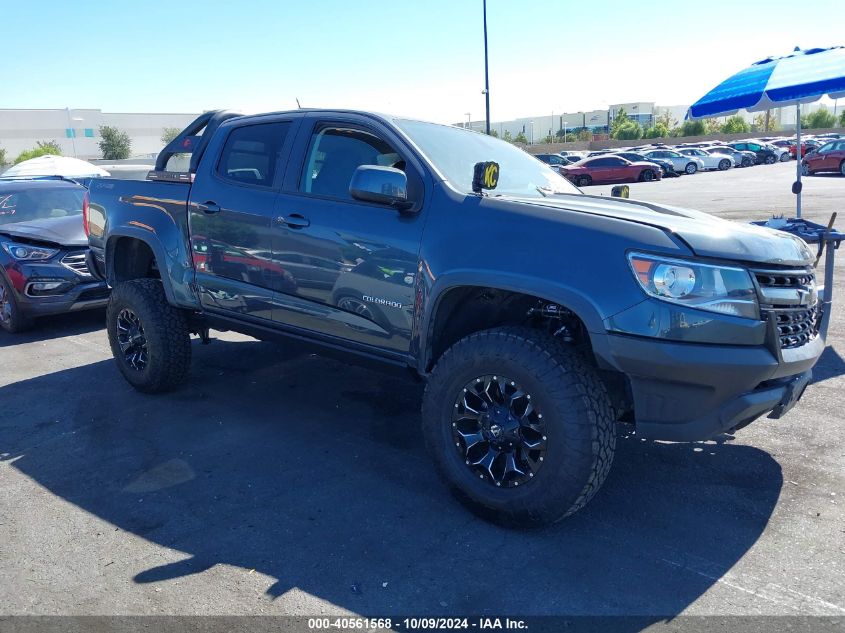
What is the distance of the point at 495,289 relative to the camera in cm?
352

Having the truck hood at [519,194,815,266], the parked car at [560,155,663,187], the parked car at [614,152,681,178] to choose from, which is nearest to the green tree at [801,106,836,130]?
the parked car at [614,152,681,178]

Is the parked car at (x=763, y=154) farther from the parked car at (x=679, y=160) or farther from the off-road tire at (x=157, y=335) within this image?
the off-road tire at (x=157, y=335)

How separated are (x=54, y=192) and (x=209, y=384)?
4.65m

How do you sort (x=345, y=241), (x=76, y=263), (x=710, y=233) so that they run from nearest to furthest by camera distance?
(x=710, y=233) < (x=345, y=241) < (x=76, y=263)

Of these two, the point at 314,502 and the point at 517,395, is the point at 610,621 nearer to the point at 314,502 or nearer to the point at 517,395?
the point at 517,395

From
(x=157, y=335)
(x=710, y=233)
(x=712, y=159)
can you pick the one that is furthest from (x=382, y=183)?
(x=712, y=159)

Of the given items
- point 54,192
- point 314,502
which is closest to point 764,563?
point 314,502

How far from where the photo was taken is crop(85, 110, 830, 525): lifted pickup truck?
3.00 meters

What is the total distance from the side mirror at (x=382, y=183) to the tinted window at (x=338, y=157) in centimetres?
37

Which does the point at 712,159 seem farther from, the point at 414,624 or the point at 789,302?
the point at 414,624

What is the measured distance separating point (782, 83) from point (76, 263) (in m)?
7.77

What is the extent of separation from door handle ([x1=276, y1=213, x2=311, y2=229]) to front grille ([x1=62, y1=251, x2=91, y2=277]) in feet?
13.9

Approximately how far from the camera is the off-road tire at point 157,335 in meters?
5.16

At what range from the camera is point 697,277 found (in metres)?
2.99
